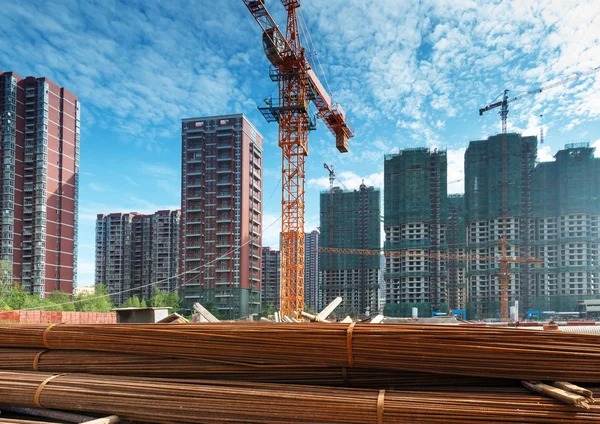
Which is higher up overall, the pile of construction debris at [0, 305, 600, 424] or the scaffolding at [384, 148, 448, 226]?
the scaffolding at [384, 148, 448, 226]

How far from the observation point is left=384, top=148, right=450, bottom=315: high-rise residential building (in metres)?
65.6

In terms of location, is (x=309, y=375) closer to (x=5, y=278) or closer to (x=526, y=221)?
(x=5, y=278)

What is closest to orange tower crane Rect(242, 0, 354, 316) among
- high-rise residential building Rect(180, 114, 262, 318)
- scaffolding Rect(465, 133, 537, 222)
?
high-rise residential building Rect(180, 114, 262, 318)

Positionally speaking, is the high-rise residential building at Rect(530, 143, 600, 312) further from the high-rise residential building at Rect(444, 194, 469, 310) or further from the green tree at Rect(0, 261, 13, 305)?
the green tree at Rect(0, 261, 13, 305)

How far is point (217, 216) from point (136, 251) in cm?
2360

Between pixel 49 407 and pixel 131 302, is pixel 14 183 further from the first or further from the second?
pixel 49 407

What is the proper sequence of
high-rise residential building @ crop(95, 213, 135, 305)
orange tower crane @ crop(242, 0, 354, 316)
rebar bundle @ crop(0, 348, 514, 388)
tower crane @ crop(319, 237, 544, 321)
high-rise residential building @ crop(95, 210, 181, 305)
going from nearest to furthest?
1. rebar bundle @ crop(0, 348, 514, 388)
2. orange tower crane @ crop(242, 0, 354, 316)
3. tower crane @ crop(319, 237, 544, 321)
4. high-rise residential building @ crop(95, 210, 181, 305)
5. high-rise residential building @ crop(95, 213, 135, 305)

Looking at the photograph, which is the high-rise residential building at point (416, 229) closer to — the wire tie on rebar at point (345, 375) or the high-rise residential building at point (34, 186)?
the high-rise residential building at point (34, 186)

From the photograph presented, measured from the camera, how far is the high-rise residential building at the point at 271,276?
79438mm

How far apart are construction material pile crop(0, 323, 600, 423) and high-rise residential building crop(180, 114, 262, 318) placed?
51559 millimetres

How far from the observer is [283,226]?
32.0 metres

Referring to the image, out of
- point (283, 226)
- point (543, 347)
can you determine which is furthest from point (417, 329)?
point (283, 226)

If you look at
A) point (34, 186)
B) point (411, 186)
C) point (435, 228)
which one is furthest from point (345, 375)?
point (435, 228)

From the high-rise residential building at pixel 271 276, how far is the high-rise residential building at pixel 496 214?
32991 mm
